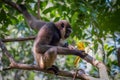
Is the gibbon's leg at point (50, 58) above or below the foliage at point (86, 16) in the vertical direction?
below

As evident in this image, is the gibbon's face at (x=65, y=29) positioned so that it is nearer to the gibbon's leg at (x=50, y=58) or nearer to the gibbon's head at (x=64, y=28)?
the gibbon's head at (x=64, y=28)

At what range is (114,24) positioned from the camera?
4.26m

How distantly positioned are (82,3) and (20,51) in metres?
5.47

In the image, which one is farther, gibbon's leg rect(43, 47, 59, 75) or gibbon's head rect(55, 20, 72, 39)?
gibbon's head rect(55, 20, 72, 39)

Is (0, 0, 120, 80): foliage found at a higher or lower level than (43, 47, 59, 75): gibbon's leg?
higher

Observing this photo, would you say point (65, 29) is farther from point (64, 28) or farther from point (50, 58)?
point (50, 58)

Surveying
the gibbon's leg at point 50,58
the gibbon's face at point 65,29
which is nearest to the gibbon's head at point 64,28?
the gibbon's face at point 65,29

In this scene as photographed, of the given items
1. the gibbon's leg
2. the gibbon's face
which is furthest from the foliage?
the gibbon's leg

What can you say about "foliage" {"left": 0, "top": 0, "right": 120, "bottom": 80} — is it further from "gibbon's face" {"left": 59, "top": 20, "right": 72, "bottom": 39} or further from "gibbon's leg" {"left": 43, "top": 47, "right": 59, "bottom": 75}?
"gibbon's leg" {"left": 43, "top": 47, "right": 59, "bottom": 75}

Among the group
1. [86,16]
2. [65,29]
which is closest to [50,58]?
[65,29]

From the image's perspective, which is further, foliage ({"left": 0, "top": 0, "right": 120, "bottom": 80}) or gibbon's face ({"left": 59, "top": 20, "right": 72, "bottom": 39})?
gibbon's face ({"left": 59, "top": 20, "right": 72, "bottom": 39})

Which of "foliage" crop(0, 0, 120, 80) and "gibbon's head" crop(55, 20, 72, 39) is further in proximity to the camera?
"gibbon's head" crop(55, 20, 72, 39)

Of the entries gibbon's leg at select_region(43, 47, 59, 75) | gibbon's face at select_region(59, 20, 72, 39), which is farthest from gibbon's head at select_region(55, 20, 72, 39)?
gibbon's leg at select_region(43, 47, 59, 75)

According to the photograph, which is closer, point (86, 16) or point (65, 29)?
point (86, 16)
